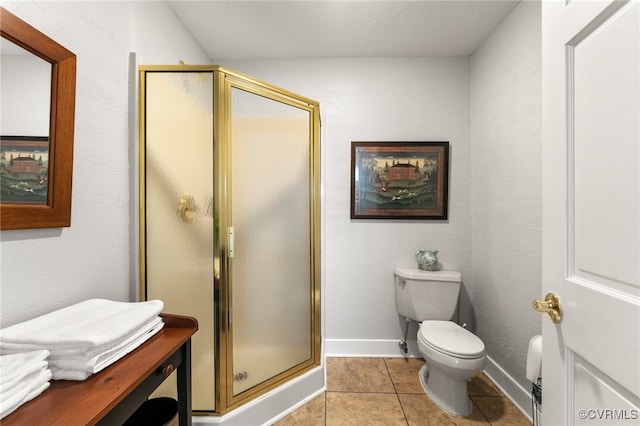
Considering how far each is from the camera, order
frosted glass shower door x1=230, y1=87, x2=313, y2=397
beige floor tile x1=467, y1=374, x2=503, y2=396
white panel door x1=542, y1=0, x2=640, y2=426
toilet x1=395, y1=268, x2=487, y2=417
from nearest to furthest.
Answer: white panel door x1=542, y1=0, x2=640, y2=426, frosted glass shower door x1=230, y1=87, x2=313, y2=397, toilet x1=395, y1=268, x2=487, y2=417, beige floor tile x1=467, y1=374, x2=503, y2=396

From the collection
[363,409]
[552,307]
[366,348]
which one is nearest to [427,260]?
[366,348]

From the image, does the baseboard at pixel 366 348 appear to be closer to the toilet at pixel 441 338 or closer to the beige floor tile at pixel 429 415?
the toilet at pixel 441 338

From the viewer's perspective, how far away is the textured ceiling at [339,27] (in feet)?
5.59

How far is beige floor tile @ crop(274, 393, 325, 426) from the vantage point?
1.54 metres

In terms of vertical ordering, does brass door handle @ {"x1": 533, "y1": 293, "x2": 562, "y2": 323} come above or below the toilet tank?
above

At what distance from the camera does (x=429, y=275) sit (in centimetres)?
208

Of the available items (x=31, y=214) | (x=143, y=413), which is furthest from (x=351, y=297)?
(x=31, y=214)

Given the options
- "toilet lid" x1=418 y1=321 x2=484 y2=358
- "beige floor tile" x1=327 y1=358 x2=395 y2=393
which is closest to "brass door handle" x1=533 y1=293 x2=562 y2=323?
"toilet lid" x1=418 y1=321 x2=484 y2=358

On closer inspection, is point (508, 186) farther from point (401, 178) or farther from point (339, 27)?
point (339, 27)

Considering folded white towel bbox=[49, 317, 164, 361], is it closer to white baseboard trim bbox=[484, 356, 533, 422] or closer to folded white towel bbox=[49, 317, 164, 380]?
folded white towel bbox=[49, 317, 164, 380]

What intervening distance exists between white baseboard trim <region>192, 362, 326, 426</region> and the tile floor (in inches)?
1.6

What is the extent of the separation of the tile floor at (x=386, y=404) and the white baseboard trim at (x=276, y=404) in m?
0.04

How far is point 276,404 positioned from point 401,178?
1.83 metres

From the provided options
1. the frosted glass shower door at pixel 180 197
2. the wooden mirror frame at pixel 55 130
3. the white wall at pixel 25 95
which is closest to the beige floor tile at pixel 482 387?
the frosted glass shower door at pixel 180 197
